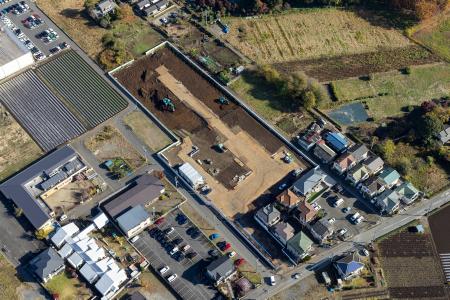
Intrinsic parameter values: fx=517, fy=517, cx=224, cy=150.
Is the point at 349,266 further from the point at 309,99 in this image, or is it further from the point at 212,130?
the point at 212,130

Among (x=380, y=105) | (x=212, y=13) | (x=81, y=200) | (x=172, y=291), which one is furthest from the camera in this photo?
(x=212, y=13)

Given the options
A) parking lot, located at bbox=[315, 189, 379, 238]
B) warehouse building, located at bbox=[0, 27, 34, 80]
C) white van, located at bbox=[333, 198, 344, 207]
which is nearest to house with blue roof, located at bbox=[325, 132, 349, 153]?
parking lot, located at bbox=[315, 189, 379, 238]

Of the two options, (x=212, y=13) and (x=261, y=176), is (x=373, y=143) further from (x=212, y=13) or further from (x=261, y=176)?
(x=212, y=13)

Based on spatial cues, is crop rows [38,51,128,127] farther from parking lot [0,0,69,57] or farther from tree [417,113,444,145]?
tree [417,113,444,145]

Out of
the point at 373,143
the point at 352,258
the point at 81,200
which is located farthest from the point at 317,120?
the point at 81,200

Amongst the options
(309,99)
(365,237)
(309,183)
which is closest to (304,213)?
(309,183)

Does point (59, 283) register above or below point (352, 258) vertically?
above
